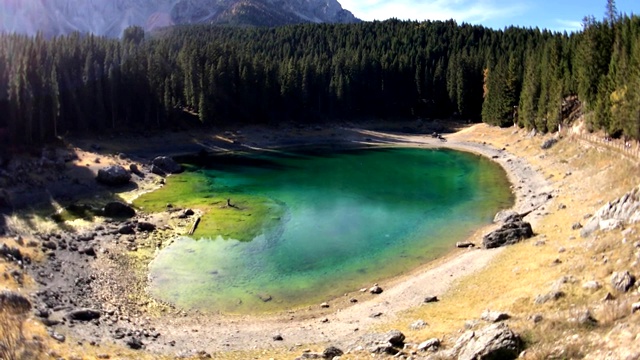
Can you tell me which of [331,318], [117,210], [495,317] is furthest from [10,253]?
[495,317]

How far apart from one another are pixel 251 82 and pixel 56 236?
3332 inches

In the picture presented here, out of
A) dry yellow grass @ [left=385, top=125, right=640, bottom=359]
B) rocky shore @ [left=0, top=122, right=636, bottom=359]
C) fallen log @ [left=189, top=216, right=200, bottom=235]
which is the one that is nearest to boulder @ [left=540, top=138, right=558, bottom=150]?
rocky shore @ [left=0, top=122, right=636, bottom=359]

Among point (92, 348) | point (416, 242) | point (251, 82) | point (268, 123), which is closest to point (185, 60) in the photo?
point (251, 82)

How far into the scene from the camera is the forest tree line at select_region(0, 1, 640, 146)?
74.6 metres

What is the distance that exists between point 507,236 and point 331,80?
341ft

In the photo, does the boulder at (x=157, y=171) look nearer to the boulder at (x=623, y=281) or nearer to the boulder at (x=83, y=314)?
the boulder at (x=83, y=314)

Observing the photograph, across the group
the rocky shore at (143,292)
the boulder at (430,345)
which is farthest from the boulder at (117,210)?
the boulder at (430,345)

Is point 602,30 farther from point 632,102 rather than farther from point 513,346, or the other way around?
point 513,346

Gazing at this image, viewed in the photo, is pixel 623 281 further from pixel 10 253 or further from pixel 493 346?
pixel 10 253

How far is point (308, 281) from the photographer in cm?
3681

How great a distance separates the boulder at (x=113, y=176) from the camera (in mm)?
65375

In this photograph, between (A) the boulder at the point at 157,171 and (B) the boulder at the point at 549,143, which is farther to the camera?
(B) the boulder at the point at 549,143

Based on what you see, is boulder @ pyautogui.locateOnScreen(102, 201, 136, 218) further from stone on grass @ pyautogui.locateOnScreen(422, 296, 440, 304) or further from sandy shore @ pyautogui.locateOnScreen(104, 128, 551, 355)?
stone on grass @ pyautogui.locateOnScreen(422, 296, 440, 304)

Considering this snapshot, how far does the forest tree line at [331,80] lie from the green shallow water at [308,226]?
20581mm
